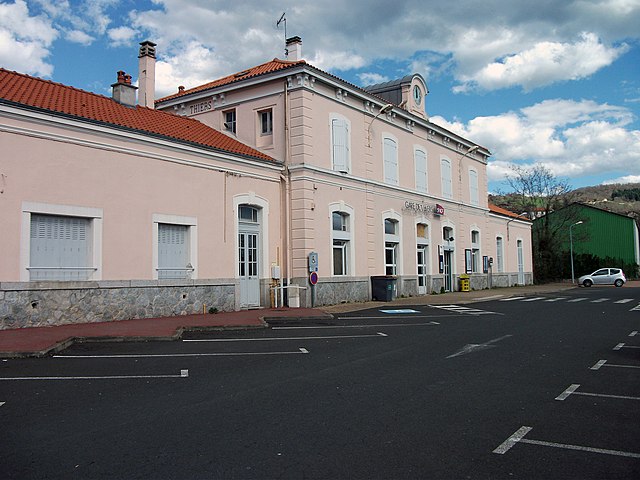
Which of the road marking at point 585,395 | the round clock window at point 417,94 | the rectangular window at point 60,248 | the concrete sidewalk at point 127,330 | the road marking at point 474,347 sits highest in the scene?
the round clock window at point 417,94

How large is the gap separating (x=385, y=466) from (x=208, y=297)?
13.9 meters

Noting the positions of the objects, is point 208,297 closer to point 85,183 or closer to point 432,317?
point 85,183

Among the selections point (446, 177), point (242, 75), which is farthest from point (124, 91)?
point (446, 177)

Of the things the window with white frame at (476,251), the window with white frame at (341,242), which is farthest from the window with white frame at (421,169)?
the window with white frame at (476,251)

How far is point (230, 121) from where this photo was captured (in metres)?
23.7

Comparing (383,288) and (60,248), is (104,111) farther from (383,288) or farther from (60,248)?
(383,288)

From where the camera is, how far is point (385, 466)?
457 centimetres

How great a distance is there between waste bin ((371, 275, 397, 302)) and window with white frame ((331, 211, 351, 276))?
155cm

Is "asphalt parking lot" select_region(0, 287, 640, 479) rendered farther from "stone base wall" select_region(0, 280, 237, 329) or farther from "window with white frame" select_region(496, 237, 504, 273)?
"window with white frame" select_region(496, 237, 504, 273)

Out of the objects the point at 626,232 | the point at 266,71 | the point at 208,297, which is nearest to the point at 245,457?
the point at 208,297

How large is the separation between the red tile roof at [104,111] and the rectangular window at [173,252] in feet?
8.59

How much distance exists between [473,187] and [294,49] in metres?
16.5

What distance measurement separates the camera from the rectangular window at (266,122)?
22391 mm

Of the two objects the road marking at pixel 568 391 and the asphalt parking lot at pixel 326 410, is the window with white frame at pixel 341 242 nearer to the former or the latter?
the asphalt parking lot at pixel 326 410
